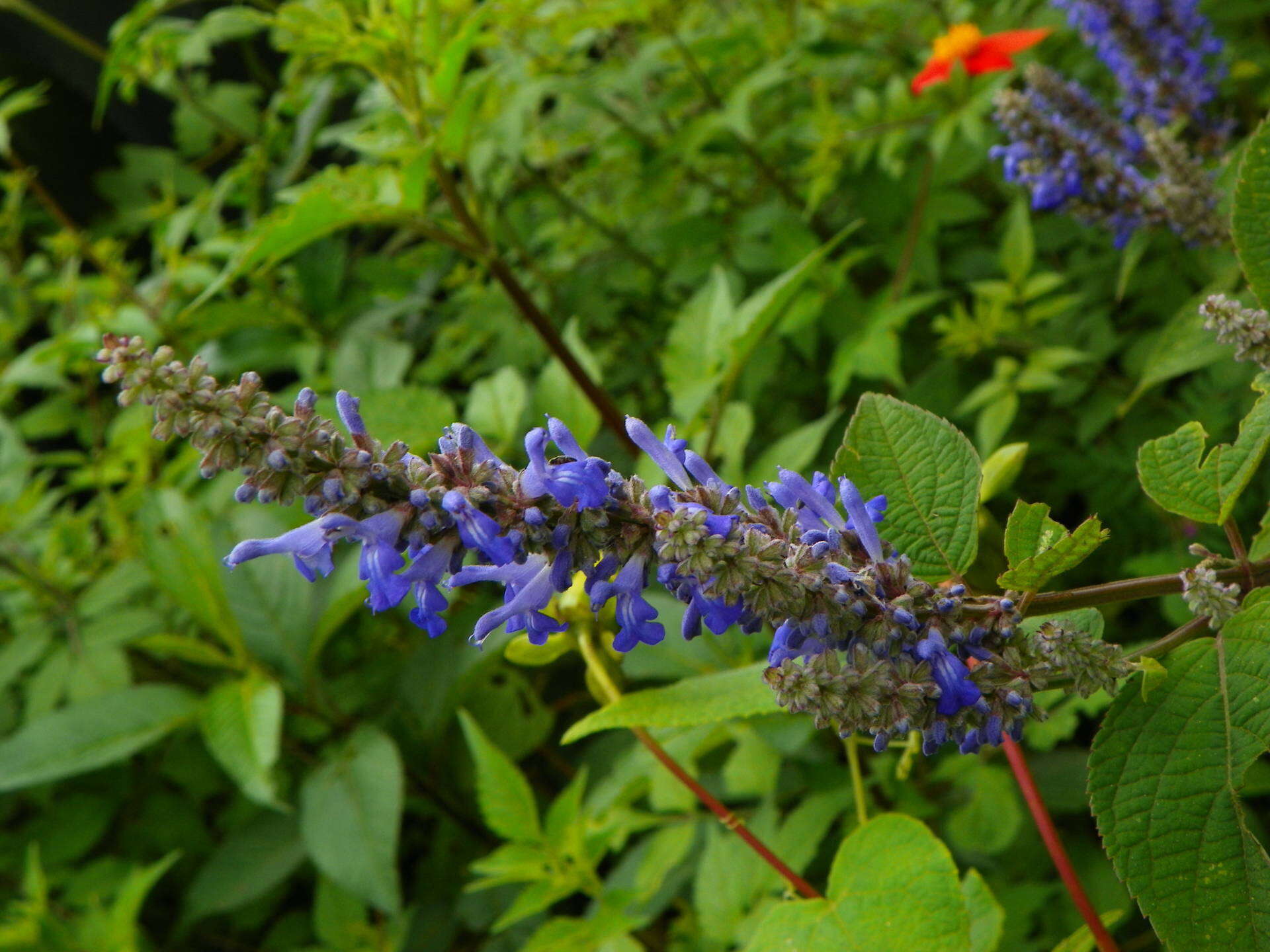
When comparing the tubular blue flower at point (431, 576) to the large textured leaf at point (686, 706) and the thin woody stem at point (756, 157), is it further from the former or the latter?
the thin woody stem at point (756, 157)

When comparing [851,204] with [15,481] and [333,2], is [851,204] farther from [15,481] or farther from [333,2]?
[15,481]

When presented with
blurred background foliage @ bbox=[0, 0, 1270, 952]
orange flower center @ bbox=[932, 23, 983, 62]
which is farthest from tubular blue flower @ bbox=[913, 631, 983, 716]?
orange flower center @ bbox=[932, 23, 983, 62]

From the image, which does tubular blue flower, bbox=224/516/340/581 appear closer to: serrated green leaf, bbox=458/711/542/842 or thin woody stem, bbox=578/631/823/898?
thin woody stem, bbox=578/631/823/898

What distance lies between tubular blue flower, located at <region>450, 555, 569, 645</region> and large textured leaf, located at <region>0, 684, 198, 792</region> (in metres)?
1.98

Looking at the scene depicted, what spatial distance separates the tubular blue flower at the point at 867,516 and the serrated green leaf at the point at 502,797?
1.11m

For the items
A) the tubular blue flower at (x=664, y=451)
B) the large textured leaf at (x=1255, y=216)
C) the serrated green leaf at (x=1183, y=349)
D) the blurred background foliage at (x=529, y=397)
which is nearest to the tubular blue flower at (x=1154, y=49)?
the blurred background foliage at (x=529, y=397)

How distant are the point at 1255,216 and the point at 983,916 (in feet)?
3.25

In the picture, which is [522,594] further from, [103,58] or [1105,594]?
[103,58]

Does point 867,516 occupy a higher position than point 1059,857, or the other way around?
point 867,516

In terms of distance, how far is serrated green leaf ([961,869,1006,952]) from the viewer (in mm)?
1410

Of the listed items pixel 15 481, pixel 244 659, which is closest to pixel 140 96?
pixel 15 481

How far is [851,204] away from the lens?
131 inches

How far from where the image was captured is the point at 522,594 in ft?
3.36

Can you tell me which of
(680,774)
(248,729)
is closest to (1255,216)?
(680,774)
